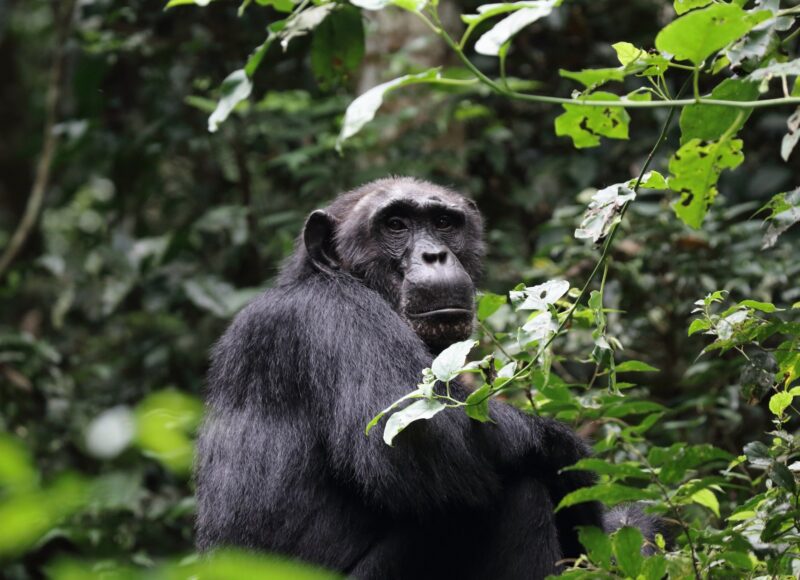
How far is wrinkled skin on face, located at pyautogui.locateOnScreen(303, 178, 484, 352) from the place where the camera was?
4.45 m

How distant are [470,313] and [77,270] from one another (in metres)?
4.70

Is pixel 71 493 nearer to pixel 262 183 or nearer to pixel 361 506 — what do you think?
pixel 361 506

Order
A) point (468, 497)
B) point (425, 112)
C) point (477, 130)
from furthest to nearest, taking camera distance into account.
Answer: point (477, 130) → point (425, 112) → point (468, 497)

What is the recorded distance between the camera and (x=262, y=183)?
9.66 meters

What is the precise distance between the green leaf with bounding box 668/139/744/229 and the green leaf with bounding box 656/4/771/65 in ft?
0.93

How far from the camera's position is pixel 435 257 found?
4598 millimetres

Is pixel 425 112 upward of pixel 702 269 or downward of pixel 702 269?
upward

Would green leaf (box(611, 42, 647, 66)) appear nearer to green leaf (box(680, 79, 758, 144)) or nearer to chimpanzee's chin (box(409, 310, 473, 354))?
green leaf (box(680, 79, 758, 144))

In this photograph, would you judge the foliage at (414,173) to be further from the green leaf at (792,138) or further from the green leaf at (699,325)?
the green leaf at (792,138)

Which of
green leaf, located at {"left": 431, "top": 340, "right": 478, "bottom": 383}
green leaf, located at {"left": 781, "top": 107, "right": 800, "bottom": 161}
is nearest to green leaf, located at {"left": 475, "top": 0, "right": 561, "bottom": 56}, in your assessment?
green leaf, located at {"left": 781, "top": 107, "right": 800, "bottom": 161}

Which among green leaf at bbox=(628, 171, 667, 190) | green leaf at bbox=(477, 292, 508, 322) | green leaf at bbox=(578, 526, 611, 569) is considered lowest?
green leaf at bbox=(578, 526, 611, 569)

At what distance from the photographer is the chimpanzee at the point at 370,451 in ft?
13.1

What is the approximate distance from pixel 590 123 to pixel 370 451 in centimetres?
154

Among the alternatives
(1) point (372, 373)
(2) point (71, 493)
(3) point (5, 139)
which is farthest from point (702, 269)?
(3) point (5, 139)
